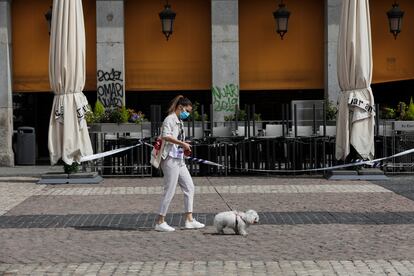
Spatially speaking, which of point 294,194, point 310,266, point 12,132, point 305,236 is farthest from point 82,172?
point 310,266

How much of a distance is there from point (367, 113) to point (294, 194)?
3171mm

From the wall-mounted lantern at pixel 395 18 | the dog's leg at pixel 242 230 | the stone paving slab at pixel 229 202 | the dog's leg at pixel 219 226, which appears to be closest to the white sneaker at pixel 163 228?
the dog's leg at pixel 219 226

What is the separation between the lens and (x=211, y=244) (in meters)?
9.69

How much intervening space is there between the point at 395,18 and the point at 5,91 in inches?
417

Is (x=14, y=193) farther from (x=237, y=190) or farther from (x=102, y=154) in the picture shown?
(x=237, y=190)

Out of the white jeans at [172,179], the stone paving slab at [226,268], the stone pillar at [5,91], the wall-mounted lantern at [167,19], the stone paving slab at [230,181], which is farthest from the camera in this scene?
the stone pillar at [5,91]

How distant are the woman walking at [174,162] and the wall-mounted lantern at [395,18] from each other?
13070 millimetres

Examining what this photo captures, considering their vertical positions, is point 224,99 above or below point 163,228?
above

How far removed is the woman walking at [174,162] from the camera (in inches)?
419

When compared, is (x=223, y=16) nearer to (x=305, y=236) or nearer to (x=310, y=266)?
(x=305, y=236)

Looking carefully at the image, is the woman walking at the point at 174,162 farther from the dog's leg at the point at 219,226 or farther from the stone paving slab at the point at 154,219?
the dog's leg at the point at 219,226

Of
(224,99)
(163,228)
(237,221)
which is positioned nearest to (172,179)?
(163,228)

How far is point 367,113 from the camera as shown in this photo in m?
16.9

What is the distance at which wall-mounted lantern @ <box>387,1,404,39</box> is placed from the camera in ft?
74.0
